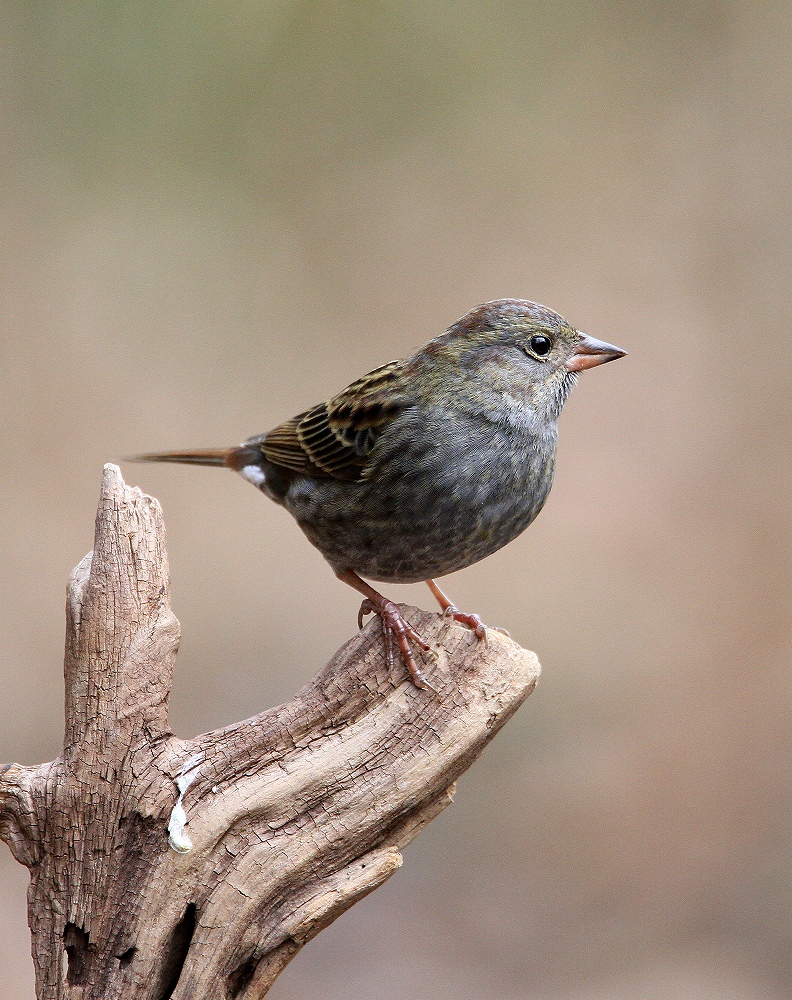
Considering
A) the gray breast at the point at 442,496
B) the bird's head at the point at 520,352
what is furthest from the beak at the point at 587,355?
the gray breast at the point at 442,496

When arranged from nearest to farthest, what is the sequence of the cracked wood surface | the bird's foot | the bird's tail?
the cracked wood surface → the bird's foot → the bird's tail

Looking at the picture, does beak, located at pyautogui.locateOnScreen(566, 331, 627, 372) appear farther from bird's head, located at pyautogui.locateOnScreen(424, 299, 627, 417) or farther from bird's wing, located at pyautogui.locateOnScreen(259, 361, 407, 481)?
bird's wing, located at pyautogui.locateOnScreen(259, 361, 407, 481)

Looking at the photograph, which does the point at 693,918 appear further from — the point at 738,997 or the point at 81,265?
the point at 81,265

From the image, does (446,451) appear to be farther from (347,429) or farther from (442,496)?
(347,429)

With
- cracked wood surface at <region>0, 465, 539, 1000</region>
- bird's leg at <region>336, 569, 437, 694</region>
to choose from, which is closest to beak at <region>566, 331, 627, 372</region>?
bird's leg at <region>336, 569, 437, 694</region>

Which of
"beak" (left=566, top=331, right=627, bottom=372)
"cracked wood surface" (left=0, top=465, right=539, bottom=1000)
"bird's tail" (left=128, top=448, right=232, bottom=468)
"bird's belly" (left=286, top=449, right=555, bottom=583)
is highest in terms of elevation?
"bird's tail" (left=128, top=448, right=232, bottom=468)

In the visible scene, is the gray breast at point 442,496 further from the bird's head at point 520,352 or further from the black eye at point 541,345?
the black eye at point 541,345
